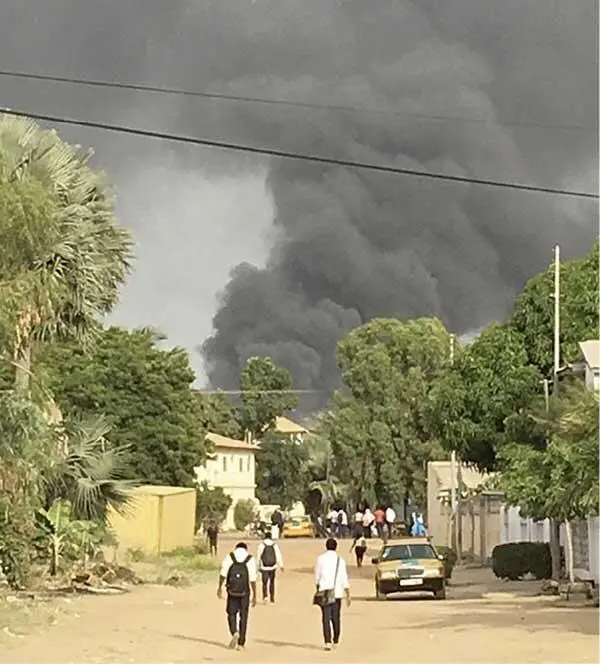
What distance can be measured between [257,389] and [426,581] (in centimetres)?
9078

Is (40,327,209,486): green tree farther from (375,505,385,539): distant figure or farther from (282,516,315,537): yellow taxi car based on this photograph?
(282,516,315,537): yellow taxi car

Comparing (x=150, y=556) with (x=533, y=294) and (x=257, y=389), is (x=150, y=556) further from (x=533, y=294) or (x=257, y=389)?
(x=257, y=389)

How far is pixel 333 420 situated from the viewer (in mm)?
80750

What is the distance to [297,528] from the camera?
7694 cm

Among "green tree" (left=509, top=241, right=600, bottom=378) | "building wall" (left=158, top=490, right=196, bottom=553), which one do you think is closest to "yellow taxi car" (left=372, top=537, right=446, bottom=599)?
"green tree" (left=509, top=241, right=600, bottom=378)

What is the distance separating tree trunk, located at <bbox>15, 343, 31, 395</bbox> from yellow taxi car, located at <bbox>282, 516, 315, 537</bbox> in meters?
50.9

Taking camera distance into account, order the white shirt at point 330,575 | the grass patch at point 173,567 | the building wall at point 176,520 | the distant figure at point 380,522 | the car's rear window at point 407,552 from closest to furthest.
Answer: the white shirt at point 330,575, the car's rear window at point 407,552, the grass patch at point 173,567, the building wall at point 176,520, the distant figure at point 380,522

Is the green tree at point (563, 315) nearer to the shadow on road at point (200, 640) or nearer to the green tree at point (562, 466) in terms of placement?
the green tree at point (562, 466)

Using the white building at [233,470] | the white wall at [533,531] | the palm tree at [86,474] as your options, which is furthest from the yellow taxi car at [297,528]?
the palm tree at [86,474]

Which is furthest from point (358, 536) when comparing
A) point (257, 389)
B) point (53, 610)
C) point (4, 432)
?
point (257, 389)

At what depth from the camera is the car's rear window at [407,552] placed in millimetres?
29344

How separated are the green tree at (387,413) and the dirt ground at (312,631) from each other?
47683 millimetres

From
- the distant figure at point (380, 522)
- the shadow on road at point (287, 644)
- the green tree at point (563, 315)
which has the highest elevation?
the green tree at point (563, 315)

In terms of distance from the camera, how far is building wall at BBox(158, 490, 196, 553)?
44.7 m
